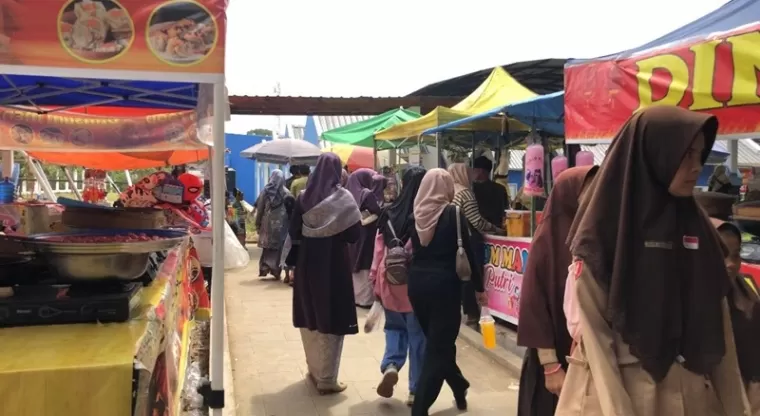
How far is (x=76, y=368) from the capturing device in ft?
4.89

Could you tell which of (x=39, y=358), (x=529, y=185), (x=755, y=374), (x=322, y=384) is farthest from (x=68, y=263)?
(x=529, y=185)

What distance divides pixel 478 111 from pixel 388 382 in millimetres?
5573

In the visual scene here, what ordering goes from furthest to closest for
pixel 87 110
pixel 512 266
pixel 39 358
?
pixel 512 266, pixel 87 110, pixel 39 358

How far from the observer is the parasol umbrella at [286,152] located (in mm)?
13159

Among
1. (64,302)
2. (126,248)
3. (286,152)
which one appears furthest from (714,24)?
(286,152)

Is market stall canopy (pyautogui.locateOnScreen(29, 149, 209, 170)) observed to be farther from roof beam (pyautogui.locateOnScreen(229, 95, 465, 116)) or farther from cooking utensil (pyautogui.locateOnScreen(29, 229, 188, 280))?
roof beam (pyautogui.locateOnScreen(229, 95, 465, 116))

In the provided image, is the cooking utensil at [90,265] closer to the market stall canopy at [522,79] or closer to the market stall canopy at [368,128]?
the market stall canopy at [368,128]

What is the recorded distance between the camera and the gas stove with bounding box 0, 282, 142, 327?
69.8 inches

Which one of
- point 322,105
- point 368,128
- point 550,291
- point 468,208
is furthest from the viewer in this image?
point 322,105

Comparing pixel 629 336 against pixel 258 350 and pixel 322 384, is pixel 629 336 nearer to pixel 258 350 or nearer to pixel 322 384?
pixel 322 384

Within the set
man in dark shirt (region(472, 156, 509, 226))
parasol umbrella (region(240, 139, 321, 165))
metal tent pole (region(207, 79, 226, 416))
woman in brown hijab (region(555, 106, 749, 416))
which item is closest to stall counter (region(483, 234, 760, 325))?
man in dark shirt (region(472, 156, 509, 226))

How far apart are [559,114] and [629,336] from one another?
4.80 m

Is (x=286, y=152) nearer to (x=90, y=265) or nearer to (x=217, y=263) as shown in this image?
(x=217, y=263)

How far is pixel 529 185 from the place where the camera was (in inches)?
235
